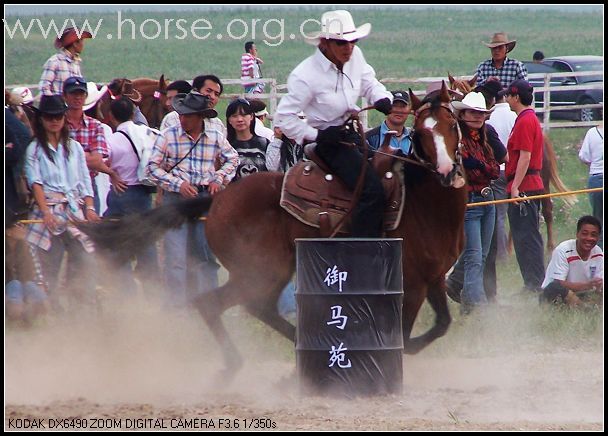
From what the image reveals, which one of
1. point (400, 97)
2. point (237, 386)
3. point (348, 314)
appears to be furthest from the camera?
point (400, 97)

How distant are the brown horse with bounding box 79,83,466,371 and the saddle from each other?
0.08 meters

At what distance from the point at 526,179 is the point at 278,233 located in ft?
12.8

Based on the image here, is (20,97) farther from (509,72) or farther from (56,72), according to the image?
(509,72)

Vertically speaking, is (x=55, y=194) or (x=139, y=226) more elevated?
(x=55, y=194)

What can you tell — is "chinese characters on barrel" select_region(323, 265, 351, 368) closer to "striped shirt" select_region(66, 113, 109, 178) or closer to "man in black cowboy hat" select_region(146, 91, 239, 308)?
"man in black cowboy hat" select_region(146, 91, 239, 308)

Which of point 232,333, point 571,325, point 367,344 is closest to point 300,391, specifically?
point 367,344

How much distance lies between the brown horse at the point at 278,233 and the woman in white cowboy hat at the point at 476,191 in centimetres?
168

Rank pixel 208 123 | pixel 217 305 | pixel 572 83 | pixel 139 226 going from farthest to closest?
pixel 572 83 → pixel 208 123 → pixel 139 226 → pixel 217 305

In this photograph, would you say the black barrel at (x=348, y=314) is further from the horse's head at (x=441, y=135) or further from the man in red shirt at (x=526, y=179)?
the man in red shirt at (x=526, y=179)

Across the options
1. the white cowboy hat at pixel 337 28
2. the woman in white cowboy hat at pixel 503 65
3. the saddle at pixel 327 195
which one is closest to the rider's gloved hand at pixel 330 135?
the saddle at pixel 327 195

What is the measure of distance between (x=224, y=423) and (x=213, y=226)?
2.36 metres

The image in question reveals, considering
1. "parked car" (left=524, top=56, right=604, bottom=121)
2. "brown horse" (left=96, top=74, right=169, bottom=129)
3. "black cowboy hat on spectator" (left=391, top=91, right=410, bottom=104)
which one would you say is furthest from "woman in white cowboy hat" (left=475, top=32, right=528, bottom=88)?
"parked car" (left=524, top=56, right=604, bottom=121)

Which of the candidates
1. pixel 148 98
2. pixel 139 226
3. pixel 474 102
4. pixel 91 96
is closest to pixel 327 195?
pixel 139 226

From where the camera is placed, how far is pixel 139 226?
30.1ft
